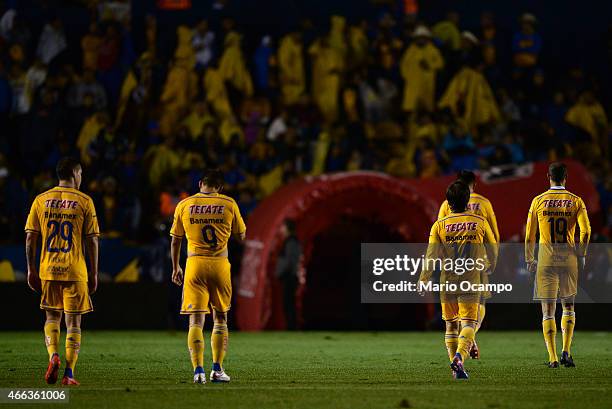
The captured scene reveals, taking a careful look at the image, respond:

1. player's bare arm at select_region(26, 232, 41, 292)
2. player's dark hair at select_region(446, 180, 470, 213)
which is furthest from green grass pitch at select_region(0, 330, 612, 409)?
player's dark hair at select_region(446, 180, 470, 213)

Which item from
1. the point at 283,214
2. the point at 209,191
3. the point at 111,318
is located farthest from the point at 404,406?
the point at 111,318

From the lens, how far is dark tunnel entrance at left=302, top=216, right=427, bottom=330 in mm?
19547

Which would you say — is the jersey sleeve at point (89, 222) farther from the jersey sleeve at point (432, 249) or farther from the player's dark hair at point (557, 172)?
the player's dark hair at point (557, 172)

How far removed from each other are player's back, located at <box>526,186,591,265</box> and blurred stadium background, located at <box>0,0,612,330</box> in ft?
21.2

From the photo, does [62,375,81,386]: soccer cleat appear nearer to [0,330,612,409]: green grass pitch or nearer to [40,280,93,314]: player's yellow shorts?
[0,330,612,409]: green grass pitch

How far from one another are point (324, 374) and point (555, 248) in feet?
8.98

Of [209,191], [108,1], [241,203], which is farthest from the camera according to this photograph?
[108,1]

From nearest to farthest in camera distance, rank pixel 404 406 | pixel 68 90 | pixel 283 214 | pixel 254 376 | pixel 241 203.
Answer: pixel 404 406, pixel 254 376, pixel 283 214, pixel 241 203, pixel 68 90

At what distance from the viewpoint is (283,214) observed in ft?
60.5

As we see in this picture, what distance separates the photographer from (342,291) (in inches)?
773

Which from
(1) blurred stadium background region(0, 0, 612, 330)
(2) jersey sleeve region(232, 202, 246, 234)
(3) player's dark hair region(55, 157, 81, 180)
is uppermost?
(1) blurred stadium background region(0, 0, 612, 330)

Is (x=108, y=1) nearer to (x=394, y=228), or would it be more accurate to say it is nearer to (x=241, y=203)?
(x=241, y=203)

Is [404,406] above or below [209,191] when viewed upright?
below

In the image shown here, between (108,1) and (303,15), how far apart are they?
425 centimetres
